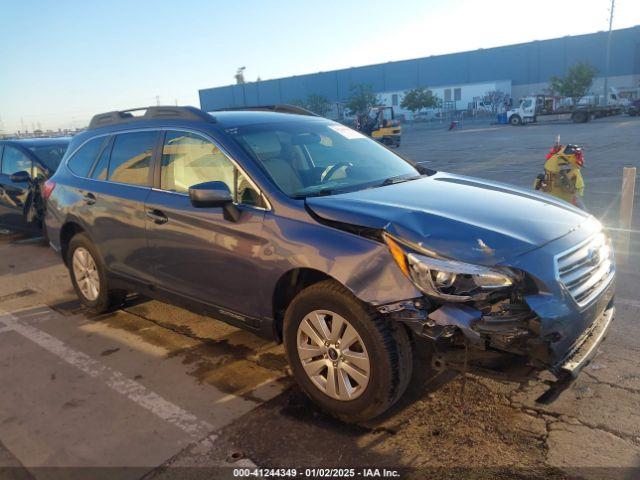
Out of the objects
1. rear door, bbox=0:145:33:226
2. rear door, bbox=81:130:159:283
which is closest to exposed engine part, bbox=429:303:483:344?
rear door, bbox=81:130:159:283

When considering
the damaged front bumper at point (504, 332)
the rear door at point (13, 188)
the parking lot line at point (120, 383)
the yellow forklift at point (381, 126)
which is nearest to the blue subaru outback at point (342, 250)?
the damaged front bumper at point (504, 332)

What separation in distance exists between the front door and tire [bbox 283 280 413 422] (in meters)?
0.45

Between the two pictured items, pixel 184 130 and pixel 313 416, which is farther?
pixel 184 130

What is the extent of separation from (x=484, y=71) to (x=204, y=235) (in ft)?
240

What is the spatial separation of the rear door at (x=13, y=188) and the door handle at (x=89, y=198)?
3.94 m

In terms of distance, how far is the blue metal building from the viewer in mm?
61219

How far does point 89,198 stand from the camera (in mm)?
4863

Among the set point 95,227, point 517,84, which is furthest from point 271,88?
point 95,227

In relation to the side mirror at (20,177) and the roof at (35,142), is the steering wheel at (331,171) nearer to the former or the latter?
the side mirror at (20,177)

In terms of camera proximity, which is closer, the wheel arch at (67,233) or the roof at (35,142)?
the wheel arch at (67,233)

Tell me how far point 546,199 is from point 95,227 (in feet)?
12.6

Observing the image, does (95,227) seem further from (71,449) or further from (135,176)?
(71,449)

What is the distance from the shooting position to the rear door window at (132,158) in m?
4.34

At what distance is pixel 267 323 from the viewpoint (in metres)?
3.49
